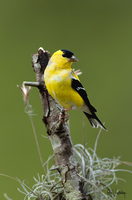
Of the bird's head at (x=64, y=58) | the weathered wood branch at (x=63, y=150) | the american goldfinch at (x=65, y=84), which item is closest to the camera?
the weathered wood branch at (x=63, y=150)

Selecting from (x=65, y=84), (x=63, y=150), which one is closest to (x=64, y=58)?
(x=65, y=84)

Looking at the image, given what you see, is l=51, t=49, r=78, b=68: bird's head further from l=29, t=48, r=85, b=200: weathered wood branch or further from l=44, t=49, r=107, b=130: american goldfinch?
l=29, t=48, r=85, b=200: weathered wood branch

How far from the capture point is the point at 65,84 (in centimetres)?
123

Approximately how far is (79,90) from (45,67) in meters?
0.21

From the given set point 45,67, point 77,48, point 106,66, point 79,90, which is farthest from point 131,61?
point 45,67

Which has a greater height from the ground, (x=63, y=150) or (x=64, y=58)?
(x=64, y=58)

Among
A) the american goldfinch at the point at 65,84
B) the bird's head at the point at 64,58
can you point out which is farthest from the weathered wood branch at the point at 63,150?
the bird's head at the point at 64,58

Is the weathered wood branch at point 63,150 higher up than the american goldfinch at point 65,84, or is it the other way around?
the american goldfinch at point 65,84

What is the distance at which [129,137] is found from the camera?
6.75 feet

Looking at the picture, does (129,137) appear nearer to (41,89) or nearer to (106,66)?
(106,66)

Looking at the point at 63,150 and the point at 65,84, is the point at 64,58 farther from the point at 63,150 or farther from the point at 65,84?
the point at 63,150

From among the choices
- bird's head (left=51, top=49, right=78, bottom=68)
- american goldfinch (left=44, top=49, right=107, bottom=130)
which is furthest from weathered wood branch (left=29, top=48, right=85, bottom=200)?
bird's head (left=51, top=49, right=78, bottom=68)

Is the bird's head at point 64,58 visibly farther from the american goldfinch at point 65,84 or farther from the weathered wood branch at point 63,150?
the weathered wood branch at point 63,150

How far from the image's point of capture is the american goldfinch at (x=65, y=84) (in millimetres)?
1155
